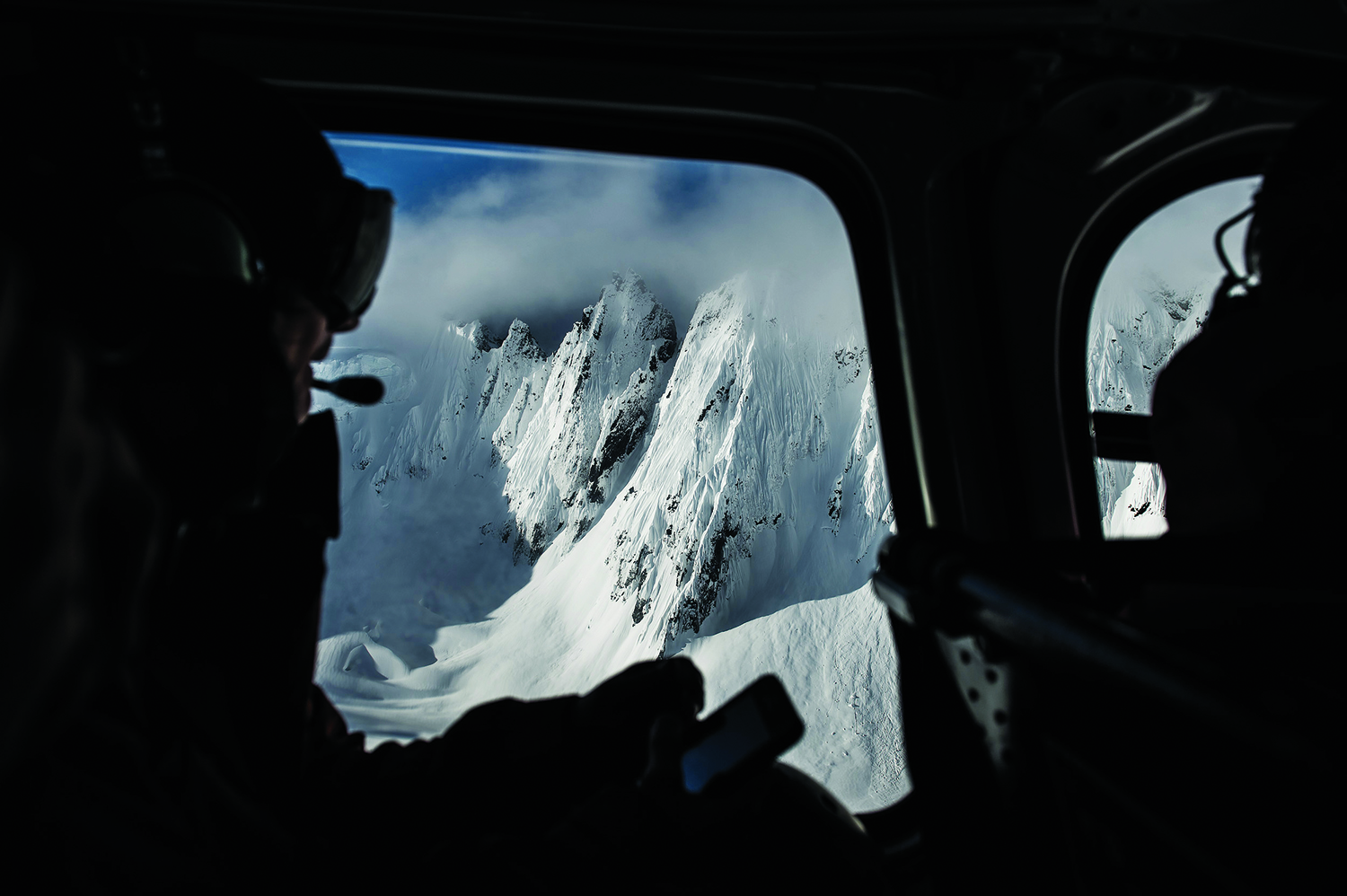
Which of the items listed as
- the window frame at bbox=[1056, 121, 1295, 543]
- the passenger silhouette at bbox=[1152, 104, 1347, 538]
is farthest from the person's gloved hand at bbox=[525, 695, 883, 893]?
the window frame at bbox=[1056, 121, 1295, 543]

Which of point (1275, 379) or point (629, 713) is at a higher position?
point (1275, 379)

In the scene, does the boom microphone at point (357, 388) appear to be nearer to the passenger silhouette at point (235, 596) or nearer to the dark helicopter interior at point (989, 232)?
the passenger silhouette at point (235, 596)

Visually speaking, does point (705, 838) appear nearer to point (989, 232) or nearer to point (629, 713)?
point (629, 713)

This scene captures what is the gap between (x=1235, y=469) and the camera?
2.99 feet

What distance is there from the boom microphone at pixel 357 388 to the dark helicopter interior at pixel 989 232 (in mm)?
577

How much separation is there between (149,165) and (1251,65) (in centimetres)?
207

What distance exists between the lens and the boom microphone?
1.14 meters

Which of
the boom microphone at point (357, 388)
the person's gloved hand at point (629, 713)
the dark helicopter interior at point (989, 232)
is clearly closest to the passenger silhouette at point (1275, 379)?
the dark helicopter interior at point (989, 232)

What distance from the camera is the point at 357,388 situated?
1143 mm

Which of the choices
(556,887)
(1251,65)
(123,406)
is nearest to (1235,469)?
(1251,65)

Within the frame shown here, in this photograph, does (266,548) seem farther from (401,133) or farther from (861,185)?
(861,185)

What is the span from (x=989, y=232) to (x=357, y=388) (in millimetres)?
1392

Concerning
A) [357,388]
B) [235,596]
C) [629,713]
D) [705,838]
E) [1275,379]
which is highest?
[357,388]

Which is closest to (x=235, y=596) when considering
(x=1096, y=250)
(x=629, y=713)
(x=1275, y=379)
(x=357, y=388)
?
(x=357, y=388)
